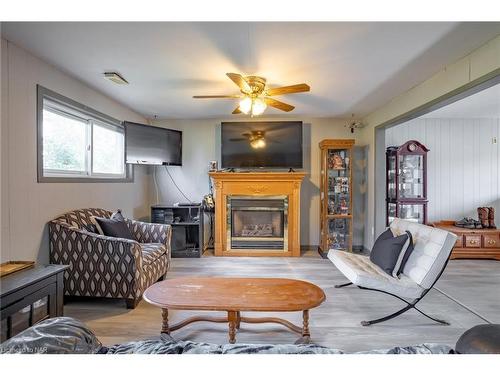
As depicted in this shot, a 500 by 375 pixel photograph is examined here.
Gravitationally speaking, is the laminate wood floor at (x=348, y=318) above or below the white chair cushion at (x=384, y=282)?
below

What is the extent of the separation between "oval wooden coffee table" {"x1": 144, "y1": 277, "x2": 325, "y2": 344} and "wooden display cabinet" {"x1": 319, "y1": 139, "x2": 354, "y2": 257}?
2637 mm

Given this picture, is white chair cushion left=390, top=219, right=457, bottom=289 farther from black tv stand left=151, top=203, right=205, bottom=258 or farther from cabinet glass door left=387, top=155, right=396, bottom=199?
black tv stand left=151, top=203, right=205, bottom=258

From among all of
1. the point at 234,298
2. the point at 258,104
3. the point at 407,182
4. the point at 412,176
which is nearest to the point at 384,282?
the point at 234,298

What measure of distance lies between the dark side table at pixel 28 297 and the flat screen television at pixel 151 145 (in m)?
2.32

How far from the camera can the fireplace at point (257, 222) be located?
459 centimetres

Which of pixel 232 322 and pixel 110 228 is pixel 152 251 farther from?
pixel 232 322

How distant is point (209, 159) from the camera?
5.07 m

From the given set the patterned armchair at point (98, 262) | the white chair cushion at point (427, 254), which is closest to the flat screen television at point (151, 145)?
the patterned armchair at point (98, 262)

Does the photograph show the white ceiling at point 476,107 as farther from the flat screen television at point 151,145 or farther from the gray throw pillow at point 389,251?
the flat screen television at point 151,145

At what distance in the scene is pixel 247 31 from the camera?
2.07m

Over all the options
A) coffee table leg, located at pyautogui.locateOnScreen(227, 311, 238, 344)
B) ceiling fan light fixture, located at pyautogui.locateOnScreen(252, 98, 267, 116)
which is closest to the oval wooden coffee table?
coffee table leg, located at pyautogui.locateOnScreen(227, 311, 238, 344)
